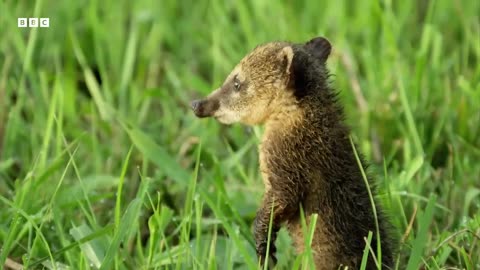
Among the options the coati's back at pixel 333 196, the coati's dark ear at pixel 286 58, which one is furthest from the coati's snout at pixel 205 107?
the coati's back at pixel 333 196

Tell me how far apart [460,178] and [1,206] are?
2.43 m

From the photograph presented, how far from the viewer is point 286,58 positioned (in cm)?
500

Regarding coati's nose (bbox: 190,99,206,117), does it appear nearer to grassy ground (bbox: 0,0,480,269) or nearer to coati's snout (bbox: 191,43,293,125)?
coati's snout (bbox: 191,43,293,125)

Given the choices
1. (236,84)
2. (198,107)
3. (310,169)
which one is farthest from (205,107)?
(310,169)

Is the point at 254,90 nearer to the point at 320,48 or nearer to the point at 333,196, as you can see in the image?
the point at 320,48

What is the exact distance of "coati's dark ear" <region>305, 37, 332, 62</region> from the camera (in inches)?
207

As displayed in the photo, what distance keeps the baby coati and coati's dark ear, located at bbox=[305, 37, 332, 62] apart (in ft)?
0.39

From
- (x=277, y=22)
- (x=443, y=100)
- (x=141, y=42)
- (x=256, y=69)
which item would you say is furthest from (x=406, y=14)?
(x=256, y=69)

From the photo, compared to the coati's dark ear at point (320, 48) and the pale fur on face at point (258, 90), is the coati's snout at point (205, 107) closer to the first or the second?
the pale fur on face at point (258, 90)

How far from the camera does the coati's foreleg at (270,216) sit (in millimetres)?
4766

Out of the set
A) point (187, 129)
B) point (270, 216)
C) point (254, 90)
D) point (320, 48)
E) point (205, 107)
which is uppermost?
point (320, 48)

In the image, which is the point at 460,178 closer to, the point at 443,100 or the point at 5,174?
the point at 443,100

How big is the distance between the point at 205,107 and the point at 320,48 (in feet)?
2.07

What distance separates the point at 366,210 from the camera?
4.80 meters
